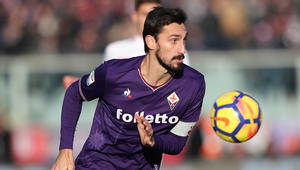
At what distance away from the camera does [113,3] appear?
14711 millimetres

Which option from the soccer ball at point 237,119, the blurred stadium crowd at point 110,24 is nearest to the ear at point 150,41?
the soccer ball at point 237,119

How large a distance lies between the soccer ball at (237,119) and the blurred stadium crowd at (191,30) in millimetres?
6481

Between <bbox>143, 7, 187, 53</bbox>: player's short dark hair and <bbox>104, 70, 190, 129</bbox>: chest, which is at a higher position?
<bbox>143, 7, 187, 53</bbox>: player's short dark hair

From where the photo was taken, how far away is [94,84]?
5625 mm

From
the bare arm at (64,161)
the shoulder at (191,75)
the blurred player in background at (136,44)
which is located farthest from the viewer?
the blurred player in background at (136,44)

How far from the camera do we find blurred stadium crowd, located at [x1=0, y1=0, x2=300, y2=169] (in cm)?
1320

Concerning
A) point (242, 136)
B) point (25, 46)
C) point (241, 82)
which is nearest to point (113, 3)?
point (25, 46)

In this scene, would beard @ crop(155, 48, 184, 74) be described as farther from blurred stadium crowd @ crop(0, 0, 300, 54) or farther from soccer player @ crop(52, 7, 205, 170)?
blurred stadium crowd @ crop(0, 0, 300, 54)

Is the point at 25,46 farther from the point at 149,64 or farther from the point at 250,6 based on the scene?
the point at 149,64

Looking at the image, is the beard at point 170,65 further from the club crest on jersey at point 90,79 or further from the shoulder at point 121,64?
the club crest on jersey at point 90,79

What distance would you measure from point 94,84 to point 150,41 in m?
0.65

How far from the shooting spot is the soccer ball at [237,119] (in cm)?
627

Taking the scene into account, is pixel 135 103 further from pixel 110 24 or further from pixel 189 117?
pixel 110 24

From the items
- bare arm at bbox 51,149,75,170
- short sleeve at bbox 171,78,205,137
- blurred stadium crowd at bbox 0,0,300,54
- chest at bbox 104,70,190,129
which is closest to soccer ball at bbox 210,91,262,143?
short sleeve at bbox 171,78,205,137
